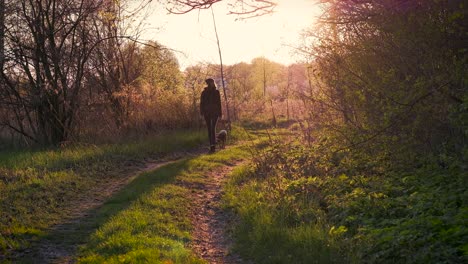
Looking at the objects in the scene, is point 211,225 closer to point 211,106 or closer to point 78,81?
point 211,106

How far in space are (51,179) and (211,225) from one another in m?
4.26

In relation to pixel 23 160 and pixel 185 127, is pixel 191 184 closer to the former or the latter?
pixel 23 160

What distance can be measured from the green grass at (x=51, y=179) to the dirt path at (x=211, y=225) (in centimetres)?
240

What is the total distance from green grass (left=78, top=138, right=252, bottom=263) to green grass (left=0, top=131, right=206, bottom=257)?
0.92 metres

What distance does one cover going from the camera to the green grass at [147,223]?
625 centimetres

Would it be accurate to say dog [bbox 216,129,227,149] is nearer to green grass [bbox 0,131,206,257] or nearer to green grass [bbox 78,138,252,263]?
green grass [bbox 0,131,206,257]

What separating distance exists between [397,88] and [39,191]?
7385mm

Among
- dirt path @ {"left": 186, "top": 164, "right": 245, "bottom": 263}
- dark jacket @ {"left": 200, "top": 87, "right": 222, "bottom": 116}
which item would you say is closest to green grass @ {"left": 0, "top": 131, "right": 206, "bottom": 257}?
dark jacket @ {"left": 200, "top": 87, "right": 222, "bottom": 116}

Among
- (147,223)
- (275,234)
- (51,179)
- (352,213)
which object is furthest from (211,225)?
(51,179)

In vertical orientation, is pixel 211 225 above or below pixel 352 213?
below

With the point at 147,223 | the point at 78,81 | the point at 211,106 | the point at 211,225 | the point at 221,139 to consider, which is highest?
the point at 78,81

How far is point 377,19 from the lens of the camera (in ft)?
29.7

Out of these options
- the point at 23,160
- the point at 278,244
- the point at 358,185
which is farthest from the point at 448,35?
the point at 23,160

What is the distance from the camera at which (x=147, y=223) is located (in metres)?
7.76
